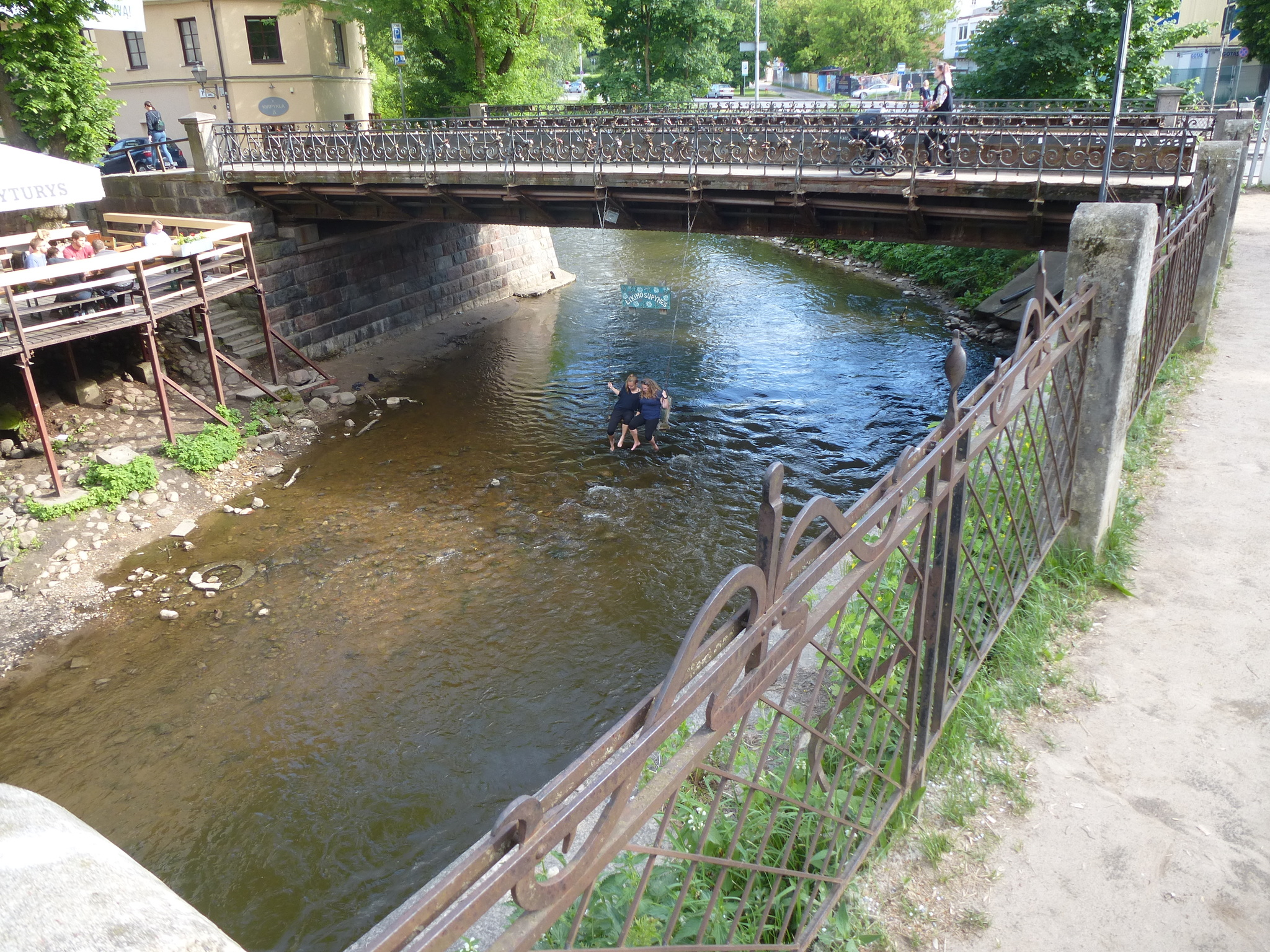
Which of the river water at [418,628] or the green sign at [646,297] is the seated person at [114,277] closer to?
the river water at [418,628]

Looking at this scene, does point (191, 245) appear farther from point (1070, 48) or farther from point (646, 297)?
point (1070, 48)

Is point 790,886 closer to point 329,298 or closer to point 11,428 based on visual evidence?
point 11,428

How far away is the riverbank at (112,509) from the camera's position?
11094mm

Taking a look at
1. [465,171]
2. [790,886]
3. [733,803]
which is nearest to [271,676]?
[733,803]

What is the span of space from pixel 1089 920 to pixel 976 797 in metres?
0.68

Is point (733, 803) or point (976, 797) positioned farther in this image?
point (733, 803)

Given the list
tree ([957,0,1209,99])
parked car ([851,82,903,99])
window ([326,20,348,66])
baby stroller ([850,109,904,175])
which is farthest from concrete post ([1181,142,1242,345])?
parked car ([851,82,903,99])

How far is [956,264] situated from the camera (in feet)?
80.7

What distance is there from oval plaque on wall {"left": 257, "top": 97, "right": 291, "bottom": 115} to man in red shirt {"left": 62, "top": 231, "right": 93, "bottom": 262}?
20.5 metres

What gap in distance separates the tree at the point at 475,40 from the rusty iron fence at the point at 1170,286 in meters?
25.6

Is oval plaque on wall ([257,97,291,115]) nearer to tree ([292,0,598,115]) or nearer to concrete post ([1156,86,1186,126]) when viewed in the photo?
tree ([292,0,598,115])

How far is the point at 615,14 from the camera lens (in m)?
36.3

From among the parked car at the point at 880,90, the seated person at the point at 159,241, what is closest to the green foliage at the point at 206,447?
the seated person at the point at 159,241

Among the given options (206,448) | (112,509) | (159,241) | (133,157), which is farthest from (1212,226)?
(133,157)
